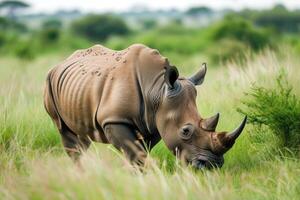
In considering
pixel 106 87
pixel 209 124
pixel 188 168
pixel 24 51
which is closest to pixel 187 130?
pixel 209 124

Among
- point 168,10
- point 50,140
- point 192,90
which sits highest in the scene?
point 192,90

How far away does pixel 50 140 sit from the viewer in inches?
292

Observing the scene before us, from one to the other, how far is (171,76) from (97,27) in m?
50.9

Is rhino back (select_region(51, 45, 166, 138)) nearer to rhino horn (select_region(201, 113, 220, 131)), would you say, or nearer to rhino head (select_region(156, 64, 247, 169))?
rhino head (select_region(156, 64, 247, 169))

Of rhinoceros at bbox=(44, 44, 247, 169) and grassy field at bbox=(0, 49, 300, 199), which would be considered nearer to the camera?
grassy field at bbox=(0, 49, 300, 199)

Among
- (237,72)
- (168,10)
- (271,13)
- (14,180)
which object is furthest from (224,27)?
(168,10)

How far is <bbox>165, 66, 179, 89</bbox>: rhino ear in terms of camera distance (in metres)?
5.47

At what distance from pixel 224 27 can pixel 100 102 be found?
24.8m

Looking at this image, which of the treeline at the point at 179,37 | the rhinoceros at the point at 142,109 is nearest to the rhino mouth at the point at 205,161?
the rhinoceros at the point at 142,109

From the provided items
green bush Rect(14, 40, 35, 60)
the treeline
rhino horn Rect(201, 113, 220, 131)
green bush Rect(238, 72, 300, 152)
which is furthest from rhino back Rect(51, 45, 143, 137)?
green bush Rect(14, 40, 35, 60)

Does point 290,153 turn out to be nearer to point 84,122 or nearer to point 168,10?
point 84,122

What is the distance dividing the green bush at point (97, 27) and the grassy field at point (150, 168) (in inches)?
1820

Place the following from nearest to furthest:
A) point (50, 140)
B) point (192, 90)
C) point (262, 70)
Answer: point (192, 90) → point (50, 140) → point (262, 70)

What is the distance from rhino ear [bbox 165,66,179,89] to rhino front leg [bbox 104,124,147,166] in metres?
0.47
